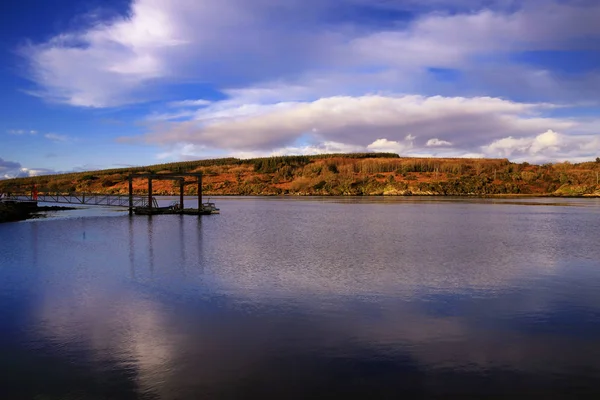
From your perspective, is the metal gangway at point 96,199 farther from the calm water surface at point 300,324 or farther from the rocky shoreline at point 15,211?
the calm water surface at point 300,324

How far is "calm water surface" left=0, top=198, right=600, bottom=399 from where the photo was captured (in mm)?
9914

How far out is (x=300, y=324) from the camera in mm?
14016

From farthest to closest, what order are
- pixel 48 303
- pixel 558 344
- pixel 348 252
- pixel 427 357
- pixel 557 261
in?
pixel 348 252, pixel 557 261, pixel 48 303, pixel 558 344, pixel 427 357

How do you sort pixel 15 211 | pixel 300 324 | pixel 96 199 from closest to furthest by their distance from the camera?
pixel 300 324 < pixel 15 211 < pixel 96 199

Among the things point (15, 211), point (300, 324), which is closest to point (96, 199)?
point (15, 211)

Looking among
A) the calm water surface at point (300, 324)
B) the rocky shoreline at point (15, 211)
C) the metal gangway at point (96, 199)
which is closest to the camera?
the calm water surface at point (300, 324)

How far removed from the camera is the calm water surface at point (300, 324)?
9.91 m

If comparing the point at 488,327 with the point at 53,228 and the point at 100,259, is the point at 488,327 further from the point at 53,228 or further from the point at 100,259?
the point at 53,228

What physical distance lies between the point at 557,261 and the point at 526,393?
61.1ft

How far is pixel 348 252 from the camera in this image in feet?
93.5

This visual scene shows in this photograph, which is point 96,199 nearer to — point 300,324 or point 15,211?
point 15,211

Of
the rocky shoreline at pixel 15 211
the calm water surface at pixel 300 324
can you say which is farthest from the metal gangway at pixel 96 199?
the calm water surface at pixel 300 324

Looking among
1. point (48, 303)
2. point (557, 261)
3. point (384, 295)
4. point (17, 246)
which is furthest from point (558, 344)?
point (17, 246)

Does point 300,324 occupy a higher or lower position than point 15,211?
lower
